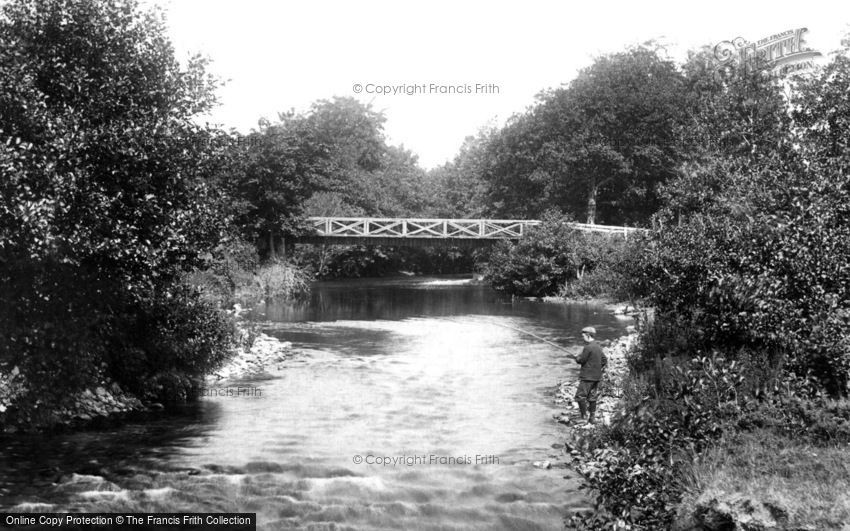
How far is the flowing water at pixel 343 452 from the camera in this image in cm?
1075

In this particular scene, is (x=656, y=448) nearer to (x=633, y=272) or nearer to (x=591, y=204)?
(x=633, y=272)

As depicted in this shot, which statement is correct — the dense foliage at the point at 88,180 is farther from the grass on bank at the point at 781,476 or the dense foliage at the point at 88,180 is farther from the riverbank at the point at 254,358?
the grass on bank at the point at 781,476

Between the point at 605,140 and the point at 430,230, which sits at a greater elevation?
the point at 605,140

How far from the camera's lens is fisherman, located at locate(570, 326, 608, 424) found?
14125 millimetres

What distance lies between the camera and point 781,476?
29.0 feet

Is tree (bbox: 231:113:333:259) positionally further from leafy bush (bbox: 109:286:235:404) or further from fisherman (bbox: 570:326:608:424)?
fisherman (bbox: 570:326:608:424)

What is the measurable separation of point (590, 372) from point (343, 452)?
4.45 meters

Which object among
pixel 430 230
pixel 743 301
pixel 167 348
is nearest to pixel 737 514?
pixel 743 301

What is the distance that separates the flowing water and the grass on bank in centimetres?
205

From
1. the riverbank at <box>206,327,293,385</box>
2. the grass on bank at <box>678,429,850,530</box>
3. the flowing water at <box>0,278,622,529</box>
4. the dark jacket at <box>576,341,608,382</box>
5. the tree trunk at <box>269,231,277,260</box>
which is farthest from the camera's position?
the tree trunk at <box>269,231,277,260</box>

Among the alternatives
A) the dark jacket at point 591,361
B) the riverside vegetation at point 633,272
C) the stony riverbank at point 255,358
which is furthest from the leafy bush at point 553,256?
the dark jacket at point 591,361

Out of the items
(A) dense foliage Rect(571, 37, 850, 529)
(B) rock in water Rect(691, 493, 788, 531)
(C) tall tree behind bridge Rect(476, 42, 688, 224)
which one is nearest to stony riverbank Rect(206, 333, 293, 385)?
(A) dense foliage Rect(571, 37, 850, 529)

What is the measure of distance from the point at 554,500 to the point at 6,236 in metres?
8.89

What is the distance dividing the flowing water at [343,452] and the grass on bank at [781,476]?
2.05 metres
